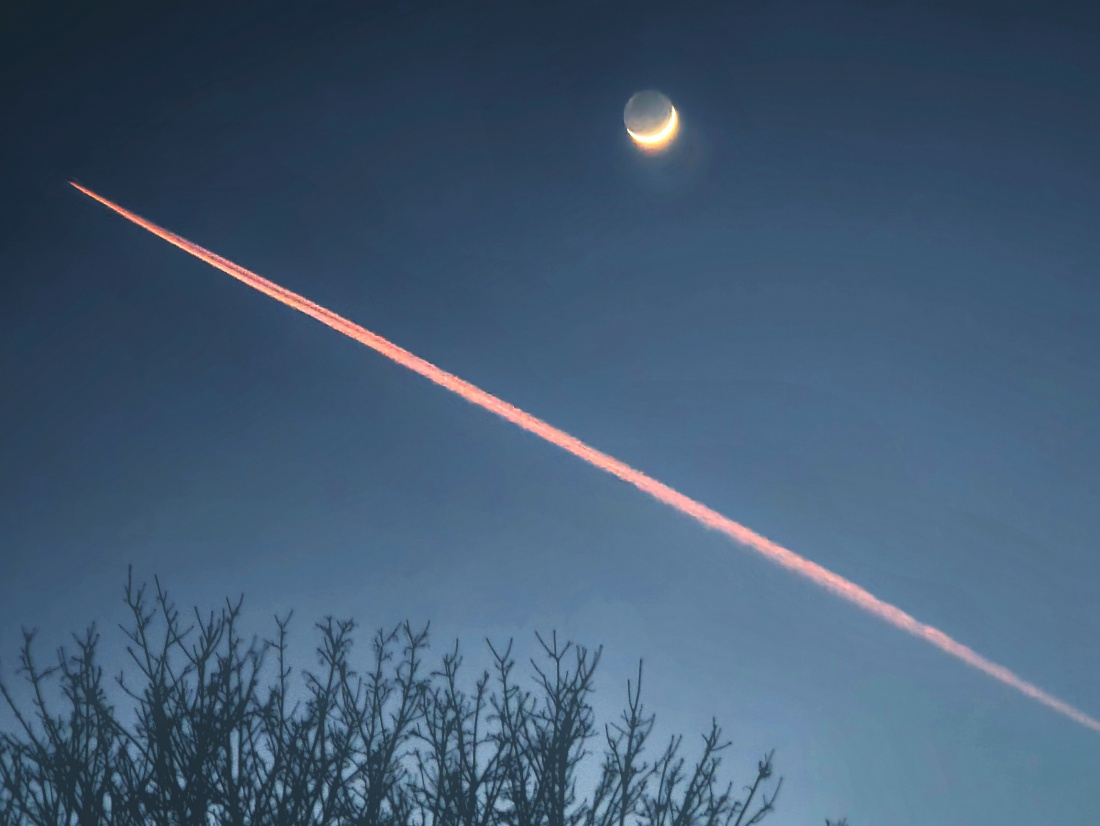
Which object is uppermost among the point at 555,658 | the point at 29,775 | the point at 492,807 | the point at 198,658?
the point at 555,658

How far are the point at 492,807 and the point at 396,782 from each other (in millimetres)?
1367

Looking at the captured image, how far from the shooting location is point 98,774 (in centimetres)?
868

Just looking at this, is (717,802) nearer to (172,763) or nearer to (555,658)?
(555,658)

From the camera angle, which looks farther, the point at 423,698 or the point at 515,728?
the point at 423,698

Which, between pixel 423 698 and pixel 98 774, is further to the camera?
pixel 423 698

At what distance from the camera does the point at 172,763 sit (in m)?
8.22

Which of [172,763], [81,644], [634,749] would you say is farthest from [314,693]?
[634,749]

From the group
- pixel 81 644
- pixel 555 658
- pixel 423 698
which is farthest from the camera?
pixel 423 698

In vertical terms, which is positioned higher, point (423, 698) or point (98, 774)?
point (423, 698)

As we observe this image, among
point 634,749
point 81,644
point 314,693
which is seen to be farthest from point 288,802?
point 634,749

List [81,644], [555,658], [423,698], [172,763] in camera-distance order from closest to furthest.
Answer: [172,763]
[81,644]
[555,658]
[423,698]

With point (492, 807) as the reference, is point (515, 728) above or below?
above

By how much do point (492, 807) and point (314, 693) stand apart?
2853 millimetres

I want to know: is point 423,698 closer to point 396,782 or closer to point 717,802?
point 396,782
